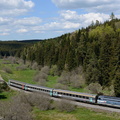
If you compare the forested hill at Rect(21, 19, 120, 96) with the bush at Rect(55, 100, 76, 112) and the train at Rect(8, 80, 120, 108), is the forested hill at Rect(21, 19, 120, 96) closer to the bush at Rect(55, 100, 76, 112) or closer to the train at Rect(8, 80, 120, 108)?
→ the train at Rect(8, 80, 120, 108)

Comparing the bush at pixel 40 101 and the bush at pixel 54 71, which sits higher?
the bush at pixel 54 71

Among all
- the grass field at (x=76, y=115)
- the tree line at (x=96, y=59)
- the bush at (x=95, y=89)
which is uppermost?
the tree line at (x=96, y=59)

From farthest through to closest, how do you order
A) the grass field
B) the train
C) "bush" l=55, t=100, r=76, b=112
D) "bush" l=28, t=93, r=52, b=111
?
"bush" l=28, t=93, r=52, b=111 → "bush" l=55, t=100, r=76, b=112 → the train → the grass field

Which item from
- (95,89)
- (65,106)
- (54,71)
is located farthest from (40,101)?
(54,71)

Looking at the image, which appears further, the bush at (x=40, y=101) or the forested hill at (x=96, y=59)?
the forested hill at (x=96, y=59)

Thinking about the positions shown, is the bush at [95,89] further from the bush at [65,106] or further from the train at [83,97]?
the bush at [65,106]

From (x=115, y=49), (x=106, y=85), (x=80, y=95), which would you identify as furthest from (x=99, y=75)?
(x=80, y=95)

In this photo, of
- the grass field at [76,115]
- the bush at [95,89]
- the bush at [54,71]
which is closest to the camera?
the grass field at [76,115]

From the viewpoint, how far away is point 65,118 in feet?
Answer: 116

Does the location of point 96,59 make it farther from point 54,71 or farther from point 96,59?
point 54,71

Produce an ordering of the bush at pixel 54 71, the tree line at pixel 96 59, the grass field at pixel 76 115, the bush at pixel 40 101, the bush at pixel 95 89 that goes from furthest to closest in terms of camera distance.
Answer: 1. the bush at pixel 54 71
2. the tree line at pixel 96 59
3. the bush at pixel 95 89
4. the bush at pixel 40 101
5. the grass field at pixel 76 115

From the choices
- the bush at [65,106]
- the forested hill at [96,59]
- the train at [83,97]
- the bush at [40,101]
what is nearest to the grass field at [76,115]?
the bush at [65,106]

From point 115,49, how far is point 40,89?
25.9m

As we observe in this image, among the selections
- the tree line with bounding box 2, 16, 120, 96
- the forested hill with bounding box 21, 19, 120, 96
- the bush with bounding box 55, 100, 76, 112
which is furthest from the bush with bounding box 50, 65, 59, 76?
the bush with bounding box 55, 100, 76, 112
